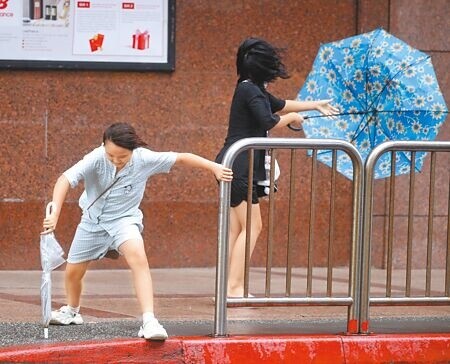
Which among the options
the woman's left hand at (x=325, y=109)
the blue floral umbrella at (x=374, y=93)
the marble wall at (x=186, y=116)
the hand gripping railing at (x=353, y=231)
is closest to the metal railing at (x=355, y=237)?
the hand gripping railing at (x=353, y=231)

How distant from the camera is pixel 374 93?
7.77 metres

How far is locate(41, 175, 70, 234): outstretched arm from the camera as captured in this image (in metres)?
6.07

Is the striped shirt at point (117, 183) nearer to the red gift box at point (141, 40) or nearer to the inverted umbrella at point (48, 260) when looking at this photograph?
the inverted umbrella at point (48, 260)

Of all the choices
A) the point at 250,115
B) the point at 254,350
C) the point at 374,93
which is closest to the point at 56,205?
the point at 254,350

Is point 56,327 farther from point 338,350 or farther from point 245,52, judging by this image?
point 245,52

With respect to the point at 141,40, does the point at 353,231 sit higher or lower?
Result: lower

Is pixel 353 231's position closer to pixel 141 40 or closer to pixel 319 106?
pixel 319 106

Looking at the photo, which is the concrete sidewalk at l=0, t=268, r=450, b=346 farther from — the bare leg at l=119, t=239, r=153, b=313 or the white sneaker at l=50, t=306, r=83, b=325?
the bare leg at l=119, t=239, r=153, b=313

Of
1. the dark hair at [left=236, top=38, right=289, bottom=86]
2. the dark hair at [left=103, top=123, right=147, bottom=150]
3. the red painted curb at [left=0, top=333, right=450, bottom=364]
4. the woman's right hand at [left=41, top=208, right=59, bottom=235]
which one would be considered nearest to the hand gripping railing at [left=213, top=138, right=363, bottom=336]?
the red painted curb at [left=0, top=333, right=450, bottom=364]

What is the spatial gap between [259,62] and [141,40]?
2459mm

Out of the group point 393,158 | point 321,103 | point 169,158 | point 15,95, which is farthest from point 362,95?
point 15,95

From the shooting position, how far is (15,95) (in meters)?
9.87

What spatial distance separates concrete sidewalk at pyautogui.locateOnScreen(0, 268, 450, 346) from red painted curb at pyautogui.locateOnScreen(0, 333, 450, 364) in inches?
8.6

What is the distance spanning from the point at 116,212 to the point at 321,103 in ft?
5.34
